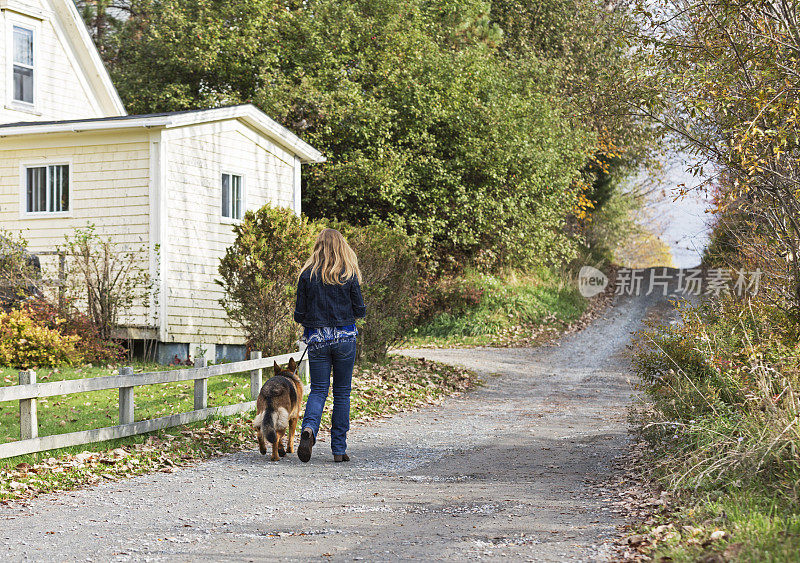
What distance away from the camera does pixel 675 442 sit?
7.33 m

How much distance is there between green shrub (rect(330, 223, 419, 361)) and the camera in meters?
15.2

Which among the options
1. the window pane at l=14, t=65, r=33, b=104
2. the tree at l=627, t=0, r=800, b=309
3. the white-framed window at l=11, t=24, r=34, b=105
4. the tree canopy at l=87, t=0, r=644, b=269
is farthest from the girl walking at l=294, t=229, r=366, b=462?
the tree canopy at l=87, t=0, r=644, b=269

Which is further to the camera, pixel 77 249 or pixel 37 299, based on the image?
pixel 77 249

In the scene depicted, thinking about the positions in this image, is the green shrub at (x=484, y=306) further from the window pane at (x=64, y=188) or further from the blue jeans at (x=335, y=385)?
the blue jeans at (x=335, y=385)

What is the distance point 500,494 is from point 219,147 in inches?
502

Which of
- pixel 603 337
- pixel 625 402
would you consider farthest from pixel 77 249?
pixel 603 337

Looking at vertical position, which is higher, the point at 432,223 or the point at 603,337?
the point at 432,223

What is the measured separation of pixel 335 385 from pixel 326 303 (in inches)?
35.4

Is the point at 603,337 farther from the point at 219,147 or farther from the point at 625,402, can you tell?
the point at 219,147

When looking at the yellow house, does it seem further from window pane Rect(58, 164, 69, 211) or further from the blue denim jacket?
the blue denim jacket

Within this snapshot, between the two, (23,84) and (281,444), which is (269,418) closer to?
(281,444)

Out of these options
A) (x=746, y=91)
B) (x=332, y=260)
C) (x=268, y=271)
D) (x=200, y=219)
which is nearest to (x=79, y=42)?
(x=200, y=219)

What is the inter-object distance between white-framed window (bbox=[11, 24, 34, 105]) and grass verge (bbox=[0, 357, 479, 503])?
Result: 1266cm

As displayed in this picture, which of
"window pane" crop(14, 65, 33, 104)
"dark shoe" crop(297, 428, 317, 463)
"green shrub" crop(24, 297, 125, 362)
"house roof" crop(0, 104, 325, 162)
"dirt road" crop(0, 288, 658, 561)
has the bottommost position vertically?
"dirt road" crop(0, 288, 658, 561)
